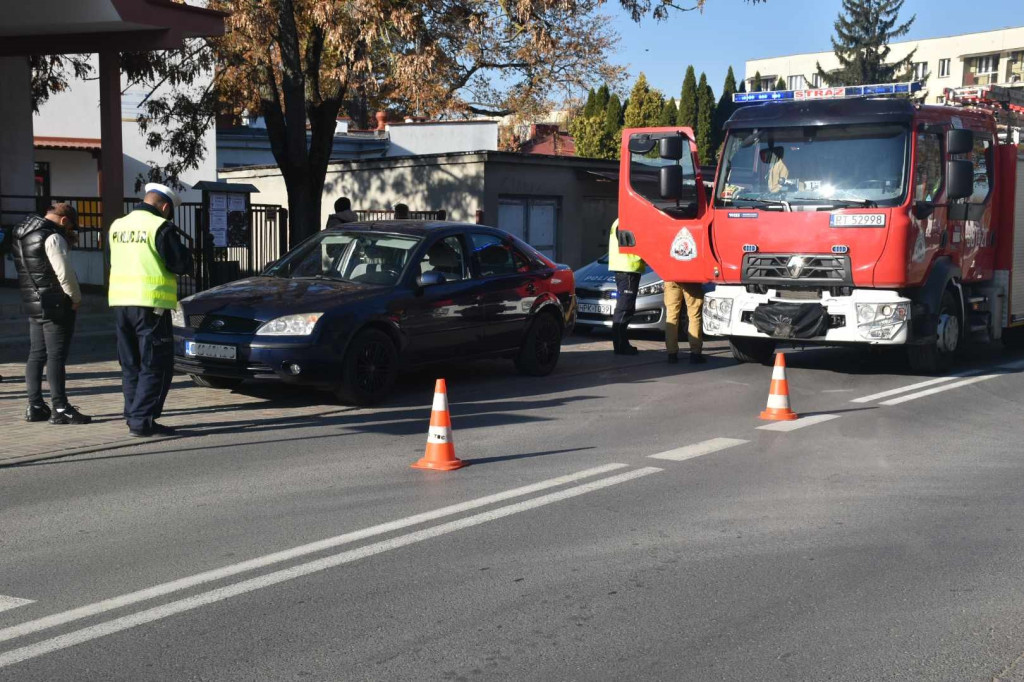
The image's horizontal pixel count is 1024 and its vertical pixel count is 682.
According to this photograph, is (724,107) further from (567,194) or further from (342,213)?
(342,213)

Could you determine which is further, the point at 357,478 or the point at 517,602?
the point at 357,478

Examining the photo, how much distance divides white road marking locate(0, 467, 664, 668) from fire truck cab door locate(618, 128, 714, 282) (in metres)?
6.18

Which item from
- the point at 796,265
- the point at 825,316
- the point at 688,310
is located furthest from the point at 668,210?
the point at 825,316

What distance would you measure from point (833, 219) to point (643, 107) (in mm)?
55140

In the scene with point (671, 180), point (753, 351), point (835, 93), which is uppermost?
point (835, 93)

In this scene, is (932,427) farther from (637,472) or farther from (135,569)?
(135,569)

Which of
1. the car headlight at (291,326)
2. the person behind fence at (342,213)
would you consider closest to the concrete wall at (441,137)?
the person behind fence at (342,213)

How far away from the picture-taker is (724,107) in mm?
78188

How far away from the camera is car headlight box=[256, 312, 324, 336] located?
408 inches

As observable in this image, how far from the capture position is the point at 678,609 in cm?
521

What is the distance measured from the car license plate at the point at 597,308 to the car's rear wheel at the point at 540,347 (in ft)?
12.5

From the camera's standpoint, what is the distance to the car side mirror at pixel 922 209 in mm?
12406

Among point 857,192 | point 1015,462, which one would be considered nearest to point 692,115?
point 857,192

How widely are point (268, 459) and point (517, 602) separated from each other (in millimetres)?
3621
